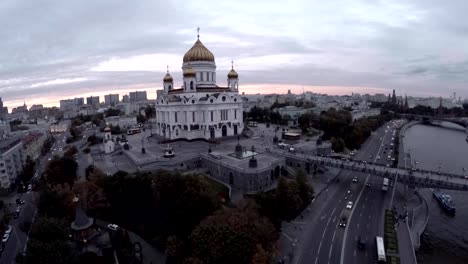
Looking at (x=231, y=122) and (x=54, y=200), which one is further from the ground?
(x=231, y=122)

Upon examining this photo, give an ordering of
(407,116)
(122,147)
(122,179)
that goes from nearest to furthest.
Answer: (122,179), (122,147), (407,116)

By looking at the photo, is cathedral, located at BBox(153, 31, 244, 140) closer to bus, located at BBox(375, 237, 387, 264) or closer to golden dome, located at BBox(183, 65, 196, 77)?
golden dome, located at BBox(183, 65, 196, 77)

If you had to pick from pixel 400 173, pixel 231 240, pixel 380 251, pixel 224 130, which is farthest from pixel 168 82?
pixel 380 251

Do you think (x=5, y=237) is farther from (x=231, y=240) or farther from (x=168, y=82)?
(x=168, y=82)

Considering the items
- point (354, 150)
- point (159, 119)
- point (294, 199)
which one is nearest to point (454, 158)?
point (354, 150)

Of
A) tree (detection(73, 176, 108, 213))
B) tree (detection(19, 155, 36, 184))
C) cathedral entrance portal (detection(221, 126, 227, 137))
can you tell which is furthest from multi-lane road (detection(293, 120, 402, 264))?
tree (detection(19, 155, 36, 184))

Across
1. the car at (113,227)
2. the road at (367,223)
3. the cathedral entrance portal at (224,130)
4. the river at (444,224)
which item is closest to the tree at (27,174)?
the car at (113,227)

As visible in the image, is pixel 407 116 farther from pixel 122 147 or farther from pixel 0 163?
pixel 0 163

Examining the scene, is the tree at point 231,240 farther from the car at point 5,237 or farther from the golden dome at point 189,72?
the golden dome at point 189,72
